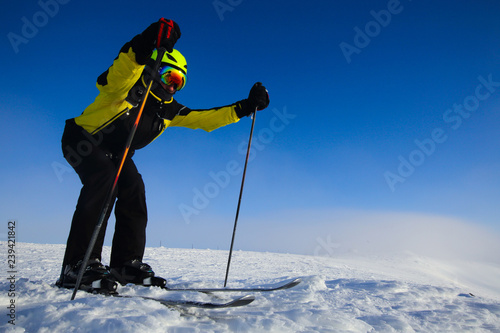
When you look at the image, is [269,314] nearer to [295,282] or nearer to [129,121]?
[295,282]

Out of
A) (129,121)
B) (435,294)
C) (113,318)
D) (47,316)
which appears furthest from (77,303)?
(435,294)

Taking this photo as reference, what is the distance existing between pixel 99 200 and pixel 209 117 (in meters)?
1.68

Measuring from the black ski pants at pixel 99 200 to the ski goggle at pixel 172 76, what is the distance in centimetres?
91

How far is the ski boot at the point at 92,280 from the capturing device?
202cm

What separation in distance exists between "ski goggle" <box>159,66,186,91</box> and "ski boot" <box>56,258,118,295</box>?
181cm

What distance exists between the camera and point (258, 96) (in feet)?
11.8

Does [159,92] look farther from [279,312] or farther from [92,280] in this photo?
[279,312]

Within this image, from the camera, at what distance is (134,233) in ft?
9.30

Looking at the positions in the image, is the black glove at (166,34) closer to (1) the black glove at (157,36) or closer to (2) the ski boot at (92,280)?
(1) the black glove at (157,36)

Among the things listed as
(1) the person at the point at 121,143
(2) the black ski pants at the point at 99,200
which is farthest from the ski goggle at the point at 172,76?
(2) the black ski pants at the point at 99,200

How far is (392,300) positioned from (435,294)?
49 centimetres

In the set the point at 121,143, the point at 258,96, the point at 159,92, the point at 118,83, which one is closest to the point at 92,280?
the point at 121,143

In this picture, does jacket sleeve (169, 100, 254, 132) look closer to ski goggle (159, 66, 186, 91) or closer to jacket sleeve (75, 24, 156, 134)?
ski goggle (159, 66, 186, 91)

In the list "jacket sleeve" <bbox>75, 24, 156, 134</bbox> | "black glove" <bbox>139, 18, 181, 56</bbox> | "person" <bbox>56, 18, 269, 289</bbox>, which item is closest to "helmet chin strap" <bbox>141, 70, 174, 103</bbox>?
"person" <bbox>56, 18, 269, 289</bbox>
